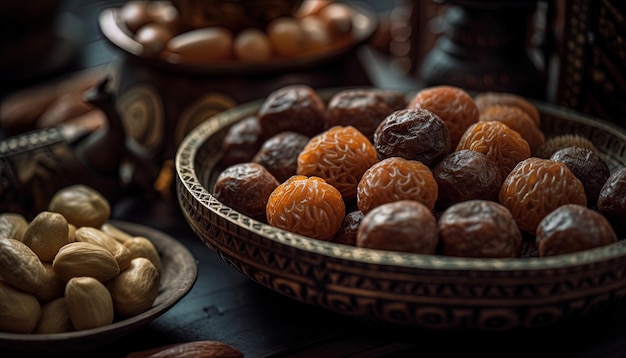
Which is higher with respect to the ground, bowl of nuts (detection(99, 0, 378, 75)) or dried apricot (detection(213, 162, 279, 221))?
bowl of nuts (detection(99, 0, 378, 75))

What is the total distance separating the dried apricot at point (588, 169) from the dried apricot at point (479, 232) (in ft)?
0.44

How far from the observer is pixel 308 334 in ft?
2.48

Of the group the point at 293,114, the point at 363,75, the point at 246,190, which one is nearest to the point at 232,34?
the point at 363,75

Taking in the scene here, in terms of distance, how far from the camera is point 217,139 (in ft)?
3.00

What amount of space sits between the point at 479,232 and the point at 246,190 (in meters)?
0.25

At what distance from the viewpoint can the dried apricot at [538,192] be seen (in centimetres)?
69

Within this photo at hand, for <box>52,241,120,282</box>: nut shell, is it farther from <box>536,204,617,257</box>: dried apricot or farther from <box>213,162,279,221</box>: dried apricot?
<box>536,204,617,257</box>: dried apricot

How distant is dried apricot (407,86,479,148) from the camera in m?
0.81

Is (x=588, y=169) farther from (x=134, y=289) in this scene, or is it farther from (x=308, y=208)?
(x=134, y=289)

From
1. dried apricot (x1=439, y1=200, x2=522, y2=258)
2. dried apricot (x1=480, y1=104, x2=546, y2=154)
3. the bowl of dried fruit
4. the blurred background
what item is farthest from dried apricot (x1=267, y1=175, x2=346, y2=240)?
the blurred background

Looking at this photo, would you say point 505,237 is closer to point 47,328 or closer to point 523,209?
point 523,209

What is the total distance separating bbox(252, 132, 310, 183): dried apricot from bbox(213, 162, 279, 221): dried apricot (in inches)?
1.6

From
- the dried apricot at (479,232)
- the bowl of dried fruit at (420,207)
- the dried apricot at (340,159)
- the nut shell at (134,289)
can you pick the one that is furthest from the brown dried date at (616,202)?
the nut shell at (134,289)

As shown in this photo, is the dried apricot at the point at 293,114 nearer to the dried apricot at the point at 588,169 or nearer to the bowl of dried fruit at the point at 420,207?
the bowl of dried fruit at the point at 420,207
